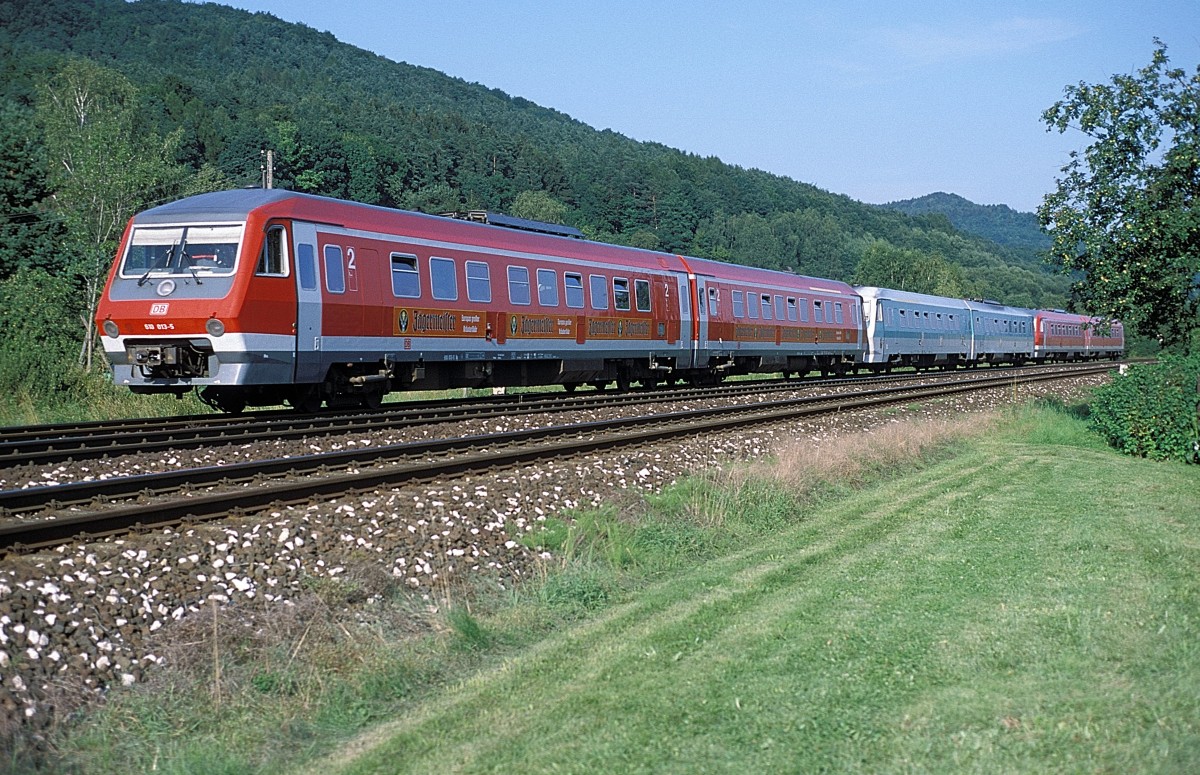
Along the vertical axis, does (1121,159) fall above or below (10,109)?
below

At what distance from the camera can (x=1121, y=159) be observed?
67.9 ft

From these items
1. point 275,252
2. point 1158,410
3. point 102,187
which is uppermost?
point 102,187

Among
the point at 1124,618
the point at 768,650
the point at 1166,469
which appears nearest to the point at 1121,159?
the point at 1166,469

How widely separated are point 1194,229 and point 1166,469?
6802 mm

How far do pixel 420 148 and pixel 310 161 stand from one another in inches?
964

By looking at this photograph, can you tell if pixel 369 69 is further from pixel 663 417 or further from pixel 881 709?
pixel 881 709

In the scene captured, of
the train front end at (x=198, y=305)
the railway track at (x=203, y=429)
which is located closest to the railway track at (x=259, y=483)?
the railway track at (x=203, y=429)

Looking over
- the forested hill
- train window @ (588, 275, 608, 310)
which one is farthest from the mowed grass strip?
the forested hill

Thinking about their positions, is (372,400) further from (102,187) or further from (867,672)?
(102,187)

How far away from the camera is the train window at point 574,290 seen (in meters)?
23.0

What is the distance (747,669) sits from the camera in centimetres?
575

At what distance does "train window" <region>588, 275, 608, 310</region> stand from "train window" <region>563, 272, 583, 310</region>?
1.45 ft

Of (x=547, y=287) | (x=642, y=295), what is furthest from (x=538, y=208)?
(x=547, y=287)

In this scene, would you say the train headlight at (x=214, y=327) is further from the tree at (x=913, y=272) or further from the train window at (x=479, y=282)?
the tree at (x=913, y=272)
